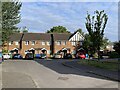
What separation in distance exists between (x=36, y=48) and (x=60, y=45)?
678 centimetres

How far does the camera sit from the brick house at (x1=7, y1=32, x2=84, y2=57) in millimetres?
83250

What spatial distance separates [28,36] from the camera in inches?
3403

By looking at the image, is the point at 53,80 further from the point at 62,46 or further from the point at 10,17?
the point at 62,46

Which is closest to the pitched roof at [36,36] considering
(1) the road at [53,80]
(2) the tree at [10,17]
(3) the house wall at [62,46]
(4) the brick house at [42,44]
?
(4) the brick house at [42,44]

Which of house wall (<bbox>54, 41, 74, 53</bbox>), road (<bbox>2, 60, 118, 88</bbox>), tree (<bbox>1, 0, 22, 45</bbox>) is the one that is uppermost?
tree (<bbox>1, 0, 22, 45</bbox>)

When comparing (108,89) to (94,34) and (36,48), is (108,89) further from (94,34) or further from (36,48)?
(36,48)

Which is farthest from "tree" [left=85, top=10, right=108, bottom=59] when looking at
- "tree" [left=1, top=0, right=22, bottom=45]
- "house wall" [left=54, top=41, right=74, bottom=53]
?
"house wall" [left=54, top=41, right=74, bottom=53]

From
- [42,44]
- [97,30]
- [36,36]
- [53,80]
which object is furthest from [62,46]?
[53,80]

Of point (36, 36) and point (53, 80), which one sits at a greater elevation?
point (36, 36)

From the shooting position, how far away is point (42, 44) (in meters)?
84.4

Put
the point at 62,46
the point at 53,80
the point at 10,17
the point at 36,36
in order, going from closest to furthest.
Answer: the point at 53,80 < the point at 10,17 < the point at 62,46 < the point at 36,36

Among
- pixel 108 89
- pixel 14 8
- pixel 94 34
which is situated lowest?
pixel 108 89

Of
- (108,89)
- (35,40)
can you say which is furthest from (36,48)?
(108,89)

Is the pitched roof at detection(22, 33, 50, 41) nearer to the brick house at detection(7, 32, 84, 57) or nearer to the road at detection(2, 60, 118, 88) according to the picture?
the brick house at detection(7, 32, 84, 57)
